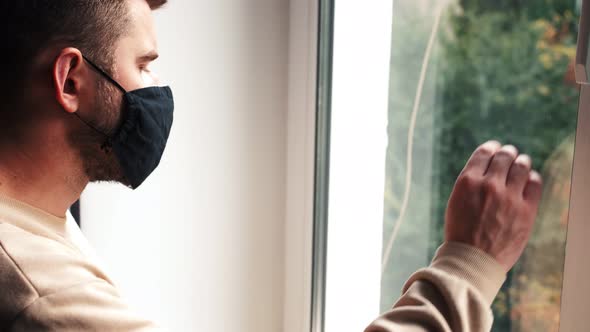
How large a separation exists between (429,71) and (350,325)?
25.0 inches

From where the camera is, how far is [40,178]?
1.02 m

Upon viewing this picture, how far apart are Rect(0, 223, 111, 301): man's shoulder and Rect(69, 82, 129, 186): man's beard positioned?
19 centimetres

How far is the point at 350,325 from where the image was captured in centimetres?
155

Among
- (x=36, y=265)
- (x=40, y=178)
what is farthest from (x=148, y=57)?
(x=36, y=265)

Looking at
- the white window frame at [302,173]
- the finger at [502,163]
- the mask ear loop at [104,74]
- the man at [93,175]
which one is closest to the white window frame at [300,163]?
the white window frame at [302,173]

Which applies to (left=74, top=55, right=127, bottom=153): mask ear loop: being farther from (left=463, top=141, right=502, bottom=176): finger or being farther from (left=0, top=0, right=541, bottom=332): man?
(left=463, top=141, right=502, bottom=176): finger

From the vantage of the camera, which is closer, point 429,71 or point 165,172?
point 429,71

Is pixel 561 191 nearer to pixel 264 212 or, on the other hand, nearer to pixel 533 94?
pixel 533 94

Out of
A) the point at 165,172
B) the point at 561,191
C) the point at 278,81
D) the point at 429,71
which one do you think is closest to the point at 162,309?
the point at 165,172

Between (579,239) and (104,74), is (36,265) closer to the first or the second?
(104,74)

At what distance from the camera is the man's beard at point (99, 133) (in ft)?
3.40

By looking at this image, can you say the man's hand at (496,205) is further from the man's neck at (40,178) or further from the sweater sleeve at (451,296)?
the man's neck at (40,178)

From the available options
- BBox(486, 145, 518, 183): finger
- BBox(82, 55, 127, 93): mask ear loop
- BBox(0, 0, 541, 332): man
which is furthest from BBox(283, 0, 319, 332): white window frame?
BBox(486, 145, 518, 183): finger

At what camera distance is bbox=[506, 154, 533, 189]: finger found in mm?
880
